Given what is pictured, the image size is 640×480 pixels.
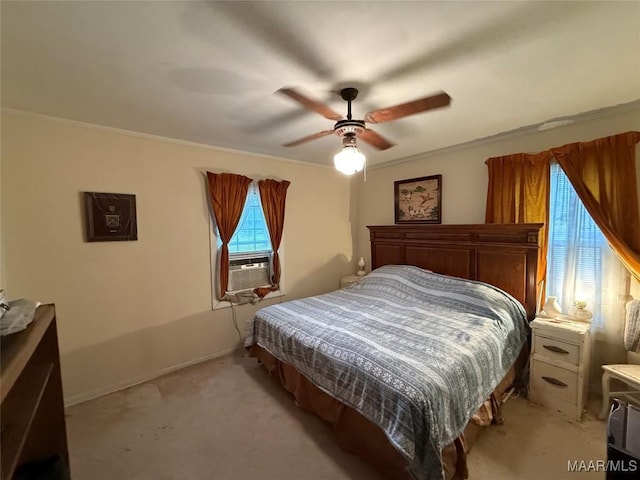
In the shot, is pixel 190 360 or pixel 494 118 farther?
pixel 190 360

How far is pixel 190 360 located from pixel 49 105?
256cm

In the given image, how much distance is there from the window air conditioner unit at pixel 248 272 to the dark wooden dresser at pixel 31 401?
196 centimetres

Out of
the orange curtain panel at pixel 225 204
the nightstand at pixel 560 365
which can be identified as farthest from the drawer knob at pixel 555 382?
the orange curtain panel at pixel 225 204

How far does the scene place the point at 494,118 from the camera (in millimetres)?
2287

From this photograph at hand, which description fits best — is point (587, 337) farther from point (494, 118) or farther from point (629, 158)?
point (494, 118)

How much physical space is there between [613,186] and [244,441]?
340cm

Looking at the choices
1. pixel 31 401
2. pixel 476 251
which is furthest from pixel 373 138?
pixel 31 401

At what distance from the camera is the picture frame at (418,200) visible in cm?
334

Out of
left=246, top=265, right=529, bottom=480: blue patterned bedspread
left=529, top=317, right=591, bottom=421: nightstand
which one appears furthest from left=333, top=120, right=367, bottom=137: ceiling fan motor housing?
left=529, top=317, right=591, bottom=421: nightstand

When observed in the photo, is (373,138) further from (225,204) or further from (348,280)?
(348,280)

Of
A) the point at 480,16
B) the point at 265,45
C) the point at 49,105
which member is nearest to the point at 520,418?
the point at 480,16

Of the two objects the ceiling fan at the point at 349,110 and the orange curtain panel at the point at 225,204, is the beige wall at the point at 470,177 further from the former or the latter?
the orange curtain panel at the point at 225,204

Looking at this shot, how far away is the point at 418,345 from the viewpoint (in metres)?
1.82

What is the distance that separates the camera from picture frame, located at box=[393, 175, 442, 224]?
11.0 ft
